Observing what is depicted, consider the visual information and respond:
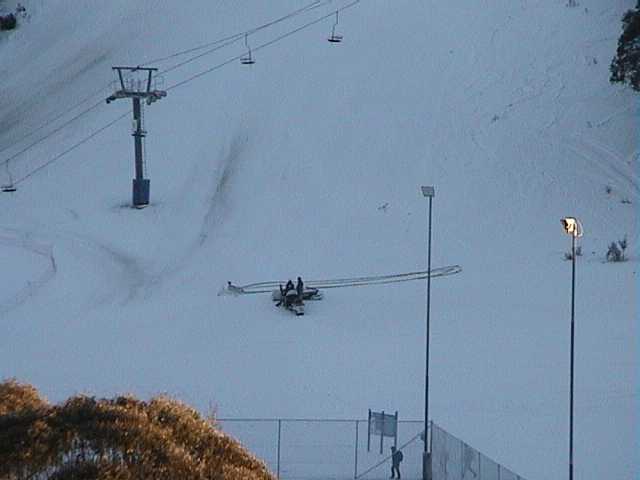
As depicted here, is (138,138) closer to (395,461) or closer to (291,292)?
(291,292)

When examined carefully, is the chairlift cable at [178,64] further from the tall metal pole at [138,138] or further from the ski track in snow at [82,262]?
the ski track in snow at [82,262]

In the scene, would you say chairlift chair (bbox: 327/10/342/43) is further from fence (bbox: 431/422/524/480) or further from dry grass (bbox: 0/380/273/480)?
dry grass (bbox: 0/380/273/480)

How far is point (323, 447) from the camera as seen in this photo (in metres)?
23.1

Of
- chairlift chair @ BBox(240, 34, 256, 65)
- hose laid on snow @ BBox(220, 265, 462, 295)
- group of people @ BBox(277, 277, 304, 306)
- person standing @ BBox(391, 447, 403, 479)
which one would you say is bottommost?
person standing @ BBox(391, 447, 403, 479)

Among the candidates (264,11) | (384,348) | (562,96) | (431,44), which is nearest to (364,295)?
(384,348)

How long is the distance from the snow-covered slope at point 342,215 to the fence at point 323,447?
1.46 m

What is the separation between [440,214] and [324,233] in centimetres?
338

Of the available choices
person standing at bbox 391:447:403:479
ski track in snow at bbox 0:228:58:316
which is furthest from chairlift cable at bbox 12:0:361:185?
person standing at bbox 391:447:403:479

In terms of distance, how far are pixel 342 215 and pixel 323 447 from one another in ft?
49.2

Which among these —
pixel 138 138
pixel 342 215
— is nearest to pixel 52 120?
pixel 138 138

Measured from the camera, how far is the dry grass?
761 centimetres

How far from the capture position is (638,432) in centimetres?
2417

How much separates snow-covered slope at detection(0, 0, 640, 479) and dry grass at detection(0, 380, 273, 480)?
14.8 m

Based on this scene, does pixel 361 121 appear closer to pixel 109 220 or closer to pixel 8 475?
pixel 109 220
